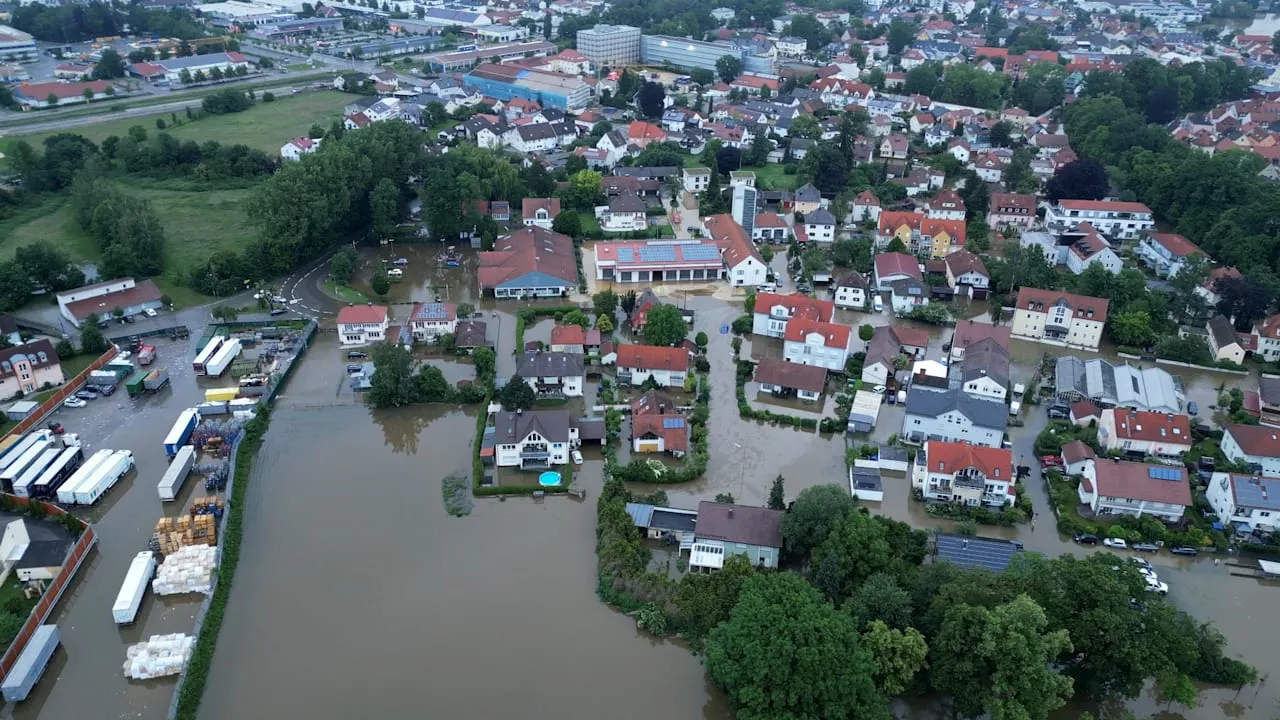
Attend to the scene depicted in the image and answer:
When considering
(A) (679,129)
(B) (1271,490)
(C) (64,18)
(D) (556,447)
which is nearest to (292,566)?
(D) (556,447)

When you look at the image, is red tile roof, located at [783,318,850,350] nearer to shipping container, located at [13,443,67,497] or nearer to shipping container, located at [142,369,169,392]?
shipping container, located at [142,369,169,392]

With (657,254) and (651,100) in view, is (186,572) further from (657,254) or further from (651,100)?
(651,100)

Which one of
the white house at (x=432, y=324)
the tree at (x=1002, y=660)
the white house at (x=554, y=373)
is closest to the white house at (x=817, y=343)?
the white house at (x=554, y=373)

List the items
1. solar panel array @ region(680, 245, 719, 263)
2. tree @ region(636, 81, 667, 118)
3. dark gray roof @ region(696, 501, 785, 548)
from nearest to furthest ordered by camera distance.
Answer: dark gray roof @ region(696, 501, 785, 548) → solar panel array @ region(680, 245, 719, 263) → tree @ region(636, 81, 667, 118)

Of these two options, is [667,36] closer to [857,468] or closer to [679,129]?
[679,129]

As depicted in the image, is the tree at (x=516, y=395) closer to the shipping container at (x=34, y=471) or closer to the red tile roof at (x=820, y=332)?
the red tile roof at (x=820, y=332)

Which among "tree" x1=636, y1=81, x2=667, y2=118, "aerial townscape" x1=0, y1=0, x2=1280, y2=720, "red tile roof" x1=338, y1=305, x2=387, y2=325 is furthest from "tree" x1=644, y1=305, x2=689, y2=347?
"tree" x1=636, y1=81, x2=667, y2=118
